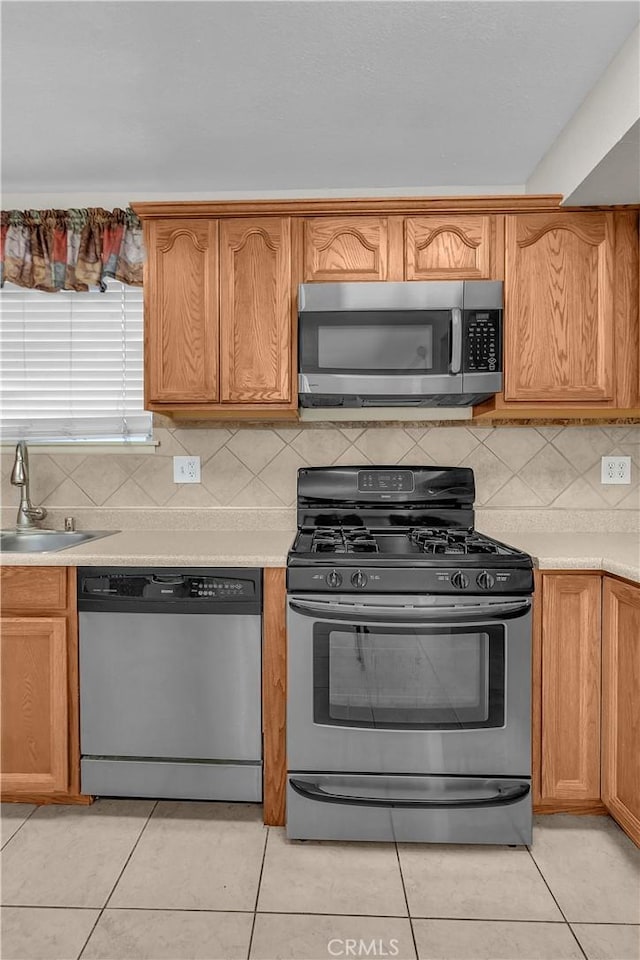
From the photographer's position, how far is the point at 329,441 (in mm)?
2604

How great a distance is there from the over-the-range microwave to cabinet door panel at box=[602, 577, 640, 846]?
2.94 ft

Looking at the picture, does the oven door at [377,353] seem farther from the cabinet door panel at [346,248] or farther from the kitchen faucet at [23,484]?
the kitchen faucet at [23,484]

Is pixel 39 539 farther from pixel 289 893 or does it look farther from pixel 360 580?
pixel 289 893

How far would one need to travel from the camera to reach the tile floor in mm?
1500

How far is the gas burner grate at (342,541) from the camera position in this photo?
2.05 m

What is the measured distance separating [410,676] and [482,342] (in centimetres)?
125

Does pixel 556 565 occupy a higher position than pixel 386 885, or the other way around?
pixel 556 565

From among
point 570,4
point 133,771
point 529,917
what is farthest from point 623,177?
point 133,771

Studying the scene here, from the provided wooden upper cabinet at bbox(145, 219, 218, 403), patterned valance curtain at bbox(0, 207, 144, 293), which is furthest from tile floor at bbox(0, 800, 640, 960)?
patterned valance curtain at bbox(0, 207, 144, 293)

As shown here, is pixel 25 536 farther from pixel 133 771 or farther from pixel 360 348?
pixel 360 348

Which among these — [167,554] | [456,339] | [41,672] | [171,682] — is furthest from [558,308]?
[41,672]

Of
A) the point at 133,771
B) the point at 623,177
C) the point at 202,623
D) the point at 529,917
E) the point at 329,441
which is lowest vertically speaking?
the point at 529,917

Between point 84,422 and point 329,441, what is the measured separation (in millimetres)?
1137

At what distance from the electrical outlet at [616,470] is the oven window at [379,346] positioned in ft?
3.15
